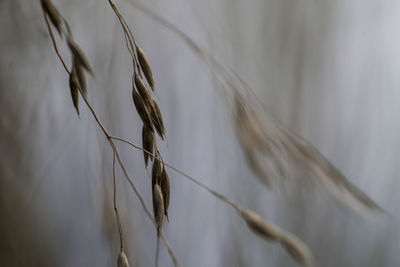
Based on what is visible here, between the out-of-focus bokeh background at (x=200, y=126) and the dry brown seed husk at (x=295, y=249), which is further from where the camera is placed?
the out-of-focus bokeh background at (x=200, y=126)

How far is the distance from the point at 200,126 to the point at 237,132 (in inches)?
3.4

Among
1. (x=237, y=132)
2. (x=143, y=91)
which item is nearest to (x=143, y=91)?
(x=143, y=91)

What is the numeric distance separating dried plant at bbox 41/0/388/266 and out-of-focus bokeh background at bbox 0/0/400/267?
0.03m

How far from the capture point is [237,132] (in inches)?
14.8

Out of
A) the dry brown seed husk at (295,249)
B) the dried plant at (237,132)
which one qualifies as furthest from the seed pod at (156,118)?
the dry brown seed husk at (295,249)

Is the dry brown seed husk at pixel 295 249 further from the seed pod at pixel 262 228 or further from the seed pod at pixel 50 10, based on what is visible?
the seed pod at pixel 50 10

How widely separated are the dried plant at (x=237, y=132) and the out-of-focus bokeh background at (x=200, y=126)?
3cm

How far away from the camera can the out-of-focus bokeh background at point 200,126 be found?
1.29 feet

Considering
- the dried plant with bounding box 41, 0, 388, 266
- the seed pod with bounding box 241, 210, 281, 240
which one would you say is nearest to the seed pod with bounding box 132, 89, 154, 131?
the dried plant with bounding box 41, 0, 388, 266

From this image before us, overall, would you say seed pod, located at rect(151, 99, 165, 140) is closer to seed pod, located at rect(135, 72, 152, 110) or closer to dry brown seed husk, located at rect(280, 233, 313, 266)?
seed pod, located at rect(135, 72, 152, 110)

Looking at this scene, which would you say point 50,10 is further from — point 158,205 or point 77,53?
point 158,205

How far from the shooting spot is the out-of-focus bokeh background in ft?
1.29

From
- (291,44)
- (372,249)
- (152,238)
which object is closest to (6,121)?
(152,238)

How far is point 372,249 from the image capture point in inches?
19.6
